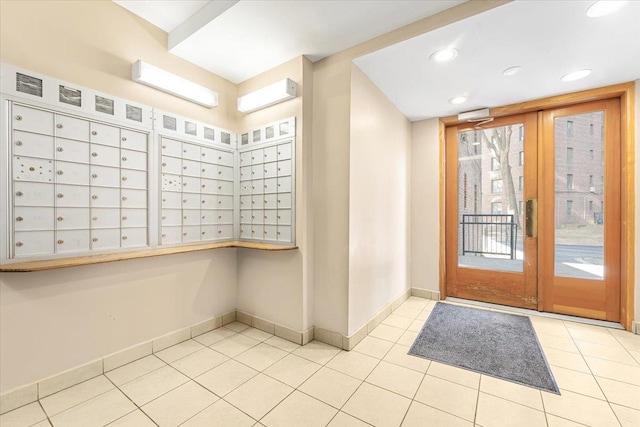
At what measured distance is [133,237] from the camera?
2018 millimetres

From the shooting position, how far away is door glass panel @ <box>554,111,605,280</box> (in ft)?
8.82

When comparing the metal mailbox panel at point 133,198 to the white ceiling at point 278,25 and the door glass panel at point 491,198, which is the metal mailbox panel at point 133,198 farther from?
the door glass panel at point 491,198

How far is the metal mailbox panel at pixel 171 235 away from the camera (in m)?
2.19

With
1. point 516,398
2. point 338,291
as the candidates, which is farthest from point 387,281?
point 516,398

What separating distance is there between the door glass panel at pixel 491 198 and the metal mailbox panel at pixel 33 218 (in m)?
3.86

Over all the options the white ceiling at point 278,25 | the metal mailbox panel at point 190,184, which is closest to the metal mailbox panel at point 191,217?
the metal mailbox panel at point 190,184

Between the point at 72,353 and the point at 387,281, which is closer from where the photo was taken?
the point at 72,353

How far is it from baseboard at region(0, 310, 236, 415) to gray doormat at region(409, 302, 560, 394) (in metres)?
1.93

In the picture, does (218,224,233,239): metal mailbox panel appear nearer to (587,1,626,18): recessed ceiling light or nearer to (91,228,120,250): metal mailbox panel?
(91,228,120,250): metal mailbox panel

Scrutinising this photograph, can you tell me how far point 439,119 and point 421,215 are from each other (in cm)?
124

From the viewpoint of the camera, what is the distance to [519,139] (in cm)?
307

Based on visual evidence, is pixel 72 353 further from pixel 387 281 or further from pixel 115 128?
pixel 387 281

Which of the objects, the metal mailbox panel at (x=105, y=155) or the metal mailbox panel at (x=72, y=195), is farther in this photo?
the metal mailbox panel at (x=105, y=155)

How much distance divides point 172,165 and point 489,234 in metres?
3.50
